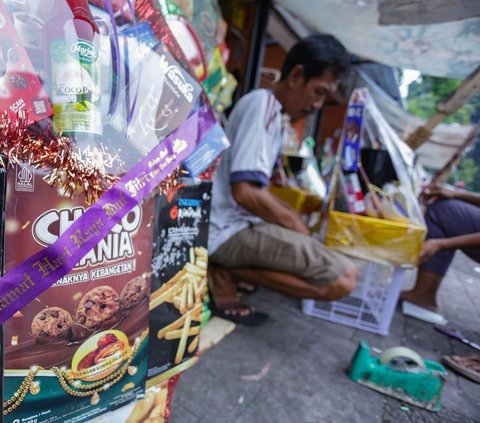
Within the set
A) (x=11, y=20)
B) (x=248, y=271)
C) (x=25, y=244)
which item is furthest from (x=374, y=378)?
(x=11, y=20)

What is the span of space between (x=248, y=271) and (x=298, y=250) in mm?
282

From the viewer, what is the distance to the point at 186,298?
29.7 inches

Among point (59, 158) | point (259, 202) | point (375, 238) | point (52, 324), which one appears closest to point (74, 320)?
point (52, 324)

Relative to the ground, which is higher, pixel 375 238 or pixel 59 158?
pixel 59 158

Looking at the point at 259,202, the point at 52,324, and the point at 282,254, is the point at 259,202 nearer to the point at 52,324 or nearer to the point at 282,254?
the point at 282,254

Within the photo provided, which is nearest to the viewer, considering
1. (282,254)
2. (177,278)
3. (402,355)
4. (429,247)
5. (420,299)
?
(177,278)

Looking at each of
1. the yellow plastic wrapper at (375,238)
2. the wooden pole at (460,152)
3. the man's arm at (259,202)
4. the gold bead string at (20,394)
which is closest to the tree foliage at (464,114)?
the wooden pole at (460,152)

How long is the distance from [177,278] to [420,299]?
1912 mm

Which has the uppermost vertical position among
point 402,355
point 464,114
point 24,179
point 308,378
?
point 464,114

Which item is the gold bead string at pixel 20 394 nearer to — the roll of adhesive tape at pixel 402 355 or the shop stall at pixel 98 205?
the shop stall at pixel 98 205

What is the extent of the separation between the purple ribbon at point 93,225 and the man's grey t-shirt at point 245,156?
2.20 ft

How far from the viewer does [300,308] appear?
189 centimetres

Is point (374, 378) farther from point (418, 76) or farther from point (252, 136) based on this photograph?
point (418, 76)

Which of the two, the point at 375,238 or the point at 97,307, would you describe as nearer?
the point at 97,307
